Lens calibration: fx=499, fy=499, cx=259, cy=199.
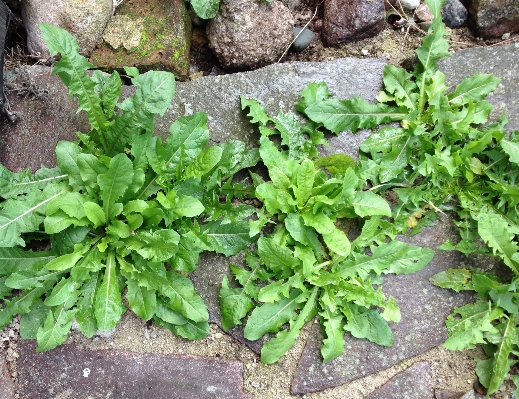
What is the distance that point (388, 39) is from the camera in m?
3.01

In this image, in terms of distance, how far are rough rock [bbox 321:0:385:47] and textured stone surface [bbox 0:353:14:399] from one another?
8.27 feet

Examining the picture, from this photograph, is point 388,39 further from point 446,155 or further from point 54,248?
point 54,248

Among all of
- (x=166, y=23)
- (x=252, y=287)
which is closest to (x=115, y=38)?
(x=166, y=23)

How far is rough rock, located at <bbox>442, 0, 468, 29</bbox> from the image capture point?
9.86 feet

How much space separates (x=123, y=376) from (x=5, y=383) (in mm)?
602

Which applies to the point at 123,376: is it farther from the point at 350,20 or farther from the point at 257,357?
the point at 350,20

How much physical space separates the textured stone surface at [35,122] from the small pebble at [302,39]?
1.30m

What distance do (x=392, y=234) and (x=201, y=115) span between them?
1.15 metres

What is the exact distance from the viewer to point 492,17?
2.93m

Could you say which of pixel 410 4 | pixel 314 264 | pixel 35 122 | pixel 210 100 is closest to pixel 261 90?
pixel 210 100

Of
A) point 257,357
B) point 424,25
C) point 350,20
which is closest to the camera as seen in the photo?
point 257,357

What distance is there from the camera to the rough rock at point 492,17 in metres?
2.88

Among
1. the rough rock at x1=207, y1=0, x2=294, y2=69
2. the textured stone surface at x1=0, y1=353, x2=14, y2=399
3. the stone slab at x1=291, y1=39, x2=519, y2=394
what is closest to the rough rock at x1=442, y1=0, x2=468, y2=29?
the stone slab at x1=291, y1=39, x2=519, y2=394

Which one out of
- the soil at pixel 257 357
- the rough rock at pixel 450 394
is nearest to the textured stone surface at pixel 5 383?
the soil at pixel 257 357
